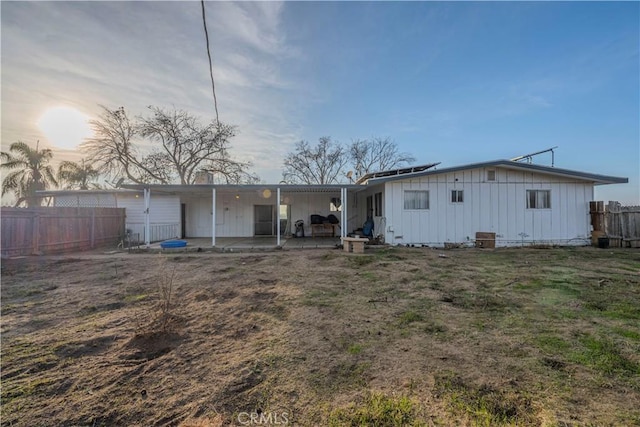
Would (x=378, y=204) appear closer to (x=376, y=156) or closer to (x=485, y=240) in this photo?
(x=485, y=240)

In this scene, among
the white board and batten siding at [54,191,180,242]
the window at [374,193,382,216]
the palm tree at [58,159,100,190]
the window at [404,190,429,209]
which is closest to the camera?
the window at [404,190,429,209]

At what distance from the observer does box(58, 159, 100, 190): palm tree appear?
65.1 feet

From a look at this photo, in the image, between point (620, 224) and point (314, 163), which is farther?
point (314, 163)

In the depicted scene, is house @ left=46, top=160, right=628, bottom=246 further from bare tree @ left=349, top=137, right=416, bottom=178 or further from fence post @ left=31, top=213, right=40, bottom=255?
bare tree @ left=349, top=137, right=416, bottom=178

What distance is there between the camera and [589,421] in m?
1.87

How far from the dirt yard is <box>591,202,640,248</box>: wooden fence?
281 inches

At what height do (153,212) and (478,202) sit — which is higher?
(478,202)

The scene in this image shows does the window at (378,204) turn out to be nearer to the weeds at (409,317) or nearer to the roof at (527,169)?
the roof at (527,169)

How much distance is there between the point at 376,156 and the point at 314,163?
7.14 meters


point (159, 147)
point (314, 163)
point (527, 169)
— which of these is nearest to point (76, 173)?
point (159, 147)

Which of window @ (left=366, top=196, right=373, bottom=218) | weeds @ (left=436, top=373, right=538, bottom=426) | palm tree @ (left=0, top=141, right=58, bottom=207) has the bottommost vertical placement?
weeds @ (left=436, top=373, right=538, bottom=426)

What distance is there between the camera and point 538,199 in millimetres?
11664

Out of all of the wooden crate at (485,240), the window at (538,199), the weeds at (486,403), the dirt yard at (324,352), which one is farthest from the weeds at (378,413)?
the window at (538,199)

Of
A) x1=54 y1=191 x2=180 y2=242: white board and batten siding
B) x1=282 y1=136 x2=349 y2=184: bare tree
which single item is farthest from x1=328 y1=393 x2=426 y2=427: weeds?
x1=282 y1=136 x2=349 y2=184: bare tree
